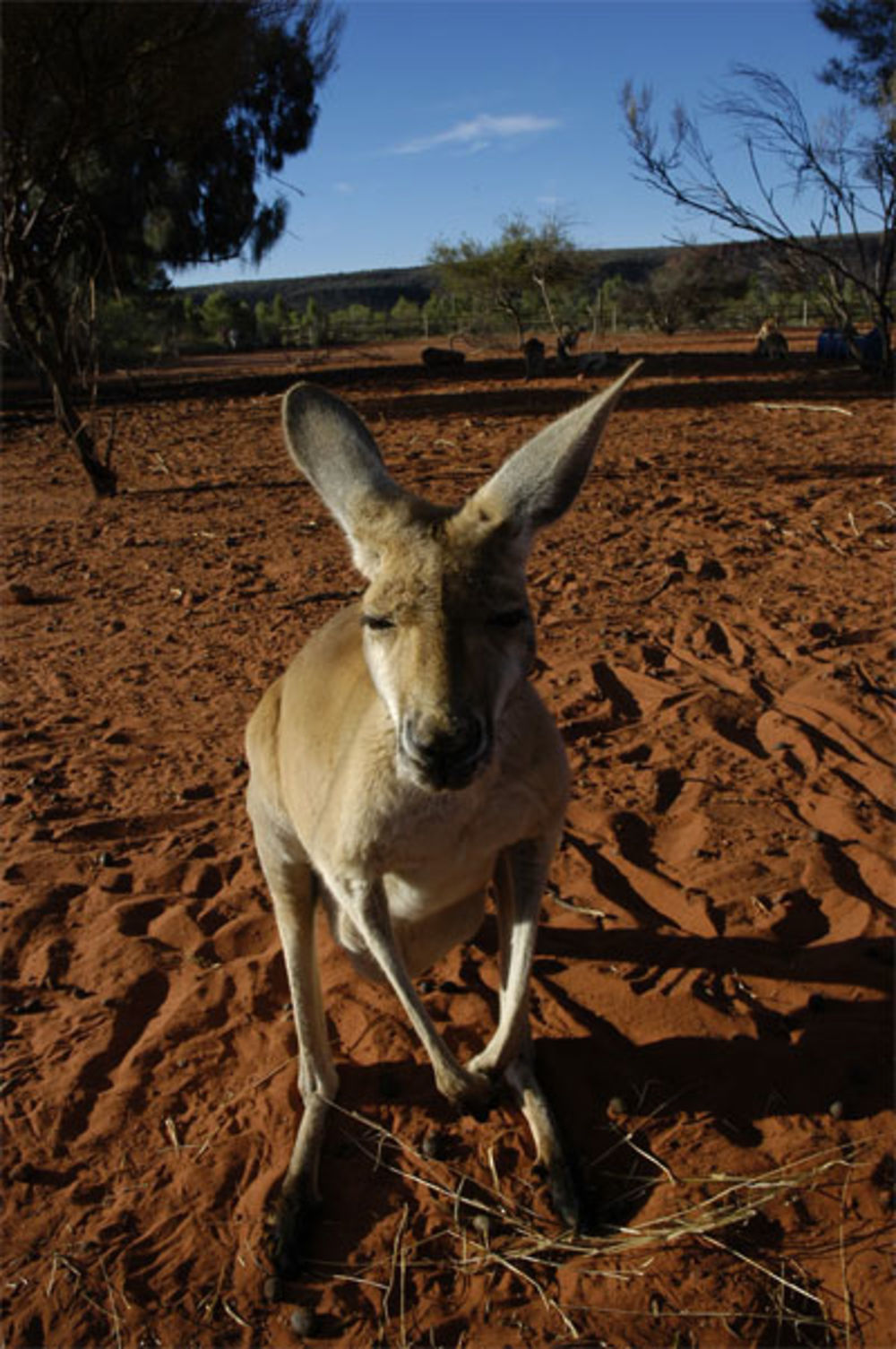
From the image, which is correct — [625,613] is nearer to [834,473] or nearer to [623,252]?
[834,473]

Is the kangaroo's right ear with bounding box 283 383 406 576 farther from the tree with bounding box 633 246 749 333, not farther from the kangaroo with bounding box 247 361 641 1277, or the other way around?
the tree with bounding box 633 246 749 333

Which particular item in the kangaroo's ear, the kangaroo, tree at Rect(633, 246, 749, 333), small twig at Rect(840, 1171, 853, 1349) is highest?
tree at Rect(633, 246, 749, 333)

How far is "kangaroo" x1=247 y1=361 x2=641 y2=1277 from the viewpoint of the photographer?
1.90 meters

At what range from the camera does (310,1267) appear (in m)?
2.19

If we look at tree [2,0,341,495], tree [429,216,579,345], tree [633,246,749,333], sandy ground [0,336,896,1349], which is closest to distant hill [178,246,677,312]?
tree [633,246,749,333]

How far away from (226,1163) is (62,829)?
1663 mm

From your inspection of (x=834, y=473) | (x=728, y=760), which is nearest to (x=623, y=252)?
(x=834, y=473)

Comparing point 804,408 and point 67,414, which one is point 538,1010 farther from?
point 804,408

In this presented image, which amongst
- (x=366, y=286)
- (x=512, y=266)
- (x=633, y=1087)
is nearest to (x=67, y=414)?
(x=633, y=1087)

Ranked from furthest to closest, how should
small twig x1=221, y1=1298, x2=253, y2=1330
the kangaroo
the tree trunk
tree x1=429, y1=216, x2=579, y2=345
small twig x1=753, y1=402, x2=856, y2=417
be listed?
tree x1=429, y1=216, x2=579, y2=345 < small twig x1=753, y1=402, x2=856, y2=417 < the tree trunk < small twig x1=221, y1=1298, x2=253, y2=1330 < the kangaroo

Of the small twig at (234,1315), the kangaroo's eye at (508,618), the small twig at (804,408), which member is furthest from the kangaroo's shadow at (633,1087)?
the small twig at (804,408)

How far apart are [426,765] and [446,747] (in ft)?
0.17

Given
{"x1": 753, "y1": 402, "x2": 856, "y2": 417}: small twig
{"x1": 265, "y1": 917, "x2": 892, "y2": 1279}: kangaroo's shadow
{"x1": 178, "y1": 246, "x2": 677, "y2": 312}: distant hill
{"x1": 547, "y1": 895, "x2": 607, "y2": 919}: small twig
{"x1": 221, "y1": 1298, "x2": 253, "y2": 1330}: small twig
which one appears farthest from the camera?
{"x1": 178, "y1": 246, "x2": 677, "y2": 312}: distant hill

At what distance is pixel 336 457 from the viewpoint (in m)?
2.25
